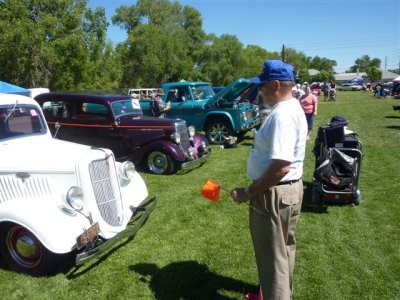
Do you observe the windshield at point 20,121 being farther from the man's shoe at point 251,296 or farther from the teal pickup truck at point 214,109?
the teal pickup truck at point 214,109

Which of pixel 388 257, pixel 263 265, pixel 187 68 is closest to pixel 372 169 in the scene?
pixel 388 257

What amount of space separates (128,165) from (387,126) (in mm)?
13000

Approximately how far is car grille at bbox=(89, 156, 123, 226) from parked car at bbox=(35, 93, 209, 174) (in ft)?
11.4

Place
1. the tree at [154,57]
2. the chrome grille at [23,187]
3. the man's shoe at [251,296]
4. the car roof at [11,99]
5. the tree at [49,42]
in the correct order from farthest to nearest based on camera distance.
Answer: the tree at [154,57] < the tree at [49,42] < the car roof at [11,99] < the chrome grille at [23,187] < the man's shoe at [251,296]

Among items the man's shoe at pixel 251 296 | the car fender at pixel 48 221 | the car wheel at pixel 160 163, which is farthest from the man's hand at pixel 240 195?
the car wheel at pixel 160 163

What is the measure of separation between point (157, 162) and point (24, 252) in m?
4.49

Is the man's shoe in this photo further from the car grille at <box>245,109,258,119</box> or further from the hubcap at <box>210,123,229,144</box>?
the car grille at <box>245,109,258,119</box>

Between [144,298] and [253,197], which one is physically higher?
[253,197]

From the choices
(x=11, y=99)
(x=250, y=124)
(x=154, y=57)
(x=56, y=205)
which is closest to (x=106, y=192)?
(x=56, y=205)

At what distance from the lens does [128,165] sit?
5133 millimetres

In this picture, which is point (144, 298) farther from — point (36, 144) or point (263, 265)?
point (36, 144)

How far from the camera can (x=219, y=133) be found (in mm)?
11852

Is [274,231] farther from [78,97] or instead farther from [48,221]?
[78,97]

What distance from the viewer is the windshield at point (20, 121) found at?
4.87 m
